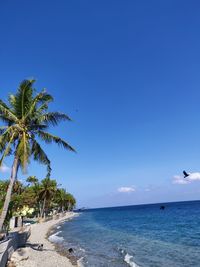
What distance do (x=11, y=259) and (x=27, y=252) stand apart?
12.9 feet

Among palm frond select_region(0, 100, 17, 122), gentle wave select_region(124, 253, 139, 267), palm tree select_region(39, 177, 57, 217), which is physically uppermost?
palm tree select_region(39, 177, 57, 217)

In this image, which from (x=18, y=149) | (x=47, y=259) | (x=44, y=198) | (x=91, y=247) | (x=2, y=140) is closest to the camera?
(x=18, y=149)

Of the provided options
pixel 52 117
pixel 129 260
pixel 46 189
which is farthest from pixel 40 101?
pixel 46 189

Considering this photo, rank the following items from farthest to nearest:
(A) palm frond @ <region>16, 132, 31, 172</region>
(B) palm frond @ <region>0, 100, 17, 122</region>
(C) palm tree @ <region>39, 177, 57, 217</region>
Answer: (C) palm tree @ <region>39, 177, 57, 217</region> → (B) palm frond @ <region>0, 100, 17, 122</region> → (A) palm frond @ <region>16, 132, 31, 172</region>

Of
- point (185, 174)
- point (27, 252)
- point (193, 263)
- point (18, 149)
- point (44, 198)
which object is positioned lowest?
point (193, 263)

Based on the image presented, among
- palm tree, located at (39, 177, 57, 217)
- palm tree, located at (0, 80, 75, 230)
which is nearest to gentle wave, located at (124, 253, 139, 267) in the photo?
palm tree, located at (0, 80, 75, 230)

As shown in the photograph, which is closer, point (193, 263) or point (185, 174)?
point (185, 174)

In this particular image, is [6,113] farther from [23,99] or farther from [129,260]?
[129,260]

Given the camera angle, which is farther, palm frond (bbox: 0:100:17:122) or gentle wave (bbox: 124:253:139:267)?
gentle wave (bbox: 124:253:139:267)

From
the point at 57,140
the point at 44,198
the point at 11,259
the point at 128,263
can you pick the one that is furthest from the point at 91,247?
the point at 44,198

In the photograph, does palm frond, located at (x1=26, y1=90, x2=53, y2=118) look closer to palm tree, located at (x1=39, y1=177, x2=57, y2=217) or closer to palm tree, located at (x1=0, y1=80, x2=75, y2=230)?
palm tree, located at (x1=0, y1=80, x2=75, y2=230)

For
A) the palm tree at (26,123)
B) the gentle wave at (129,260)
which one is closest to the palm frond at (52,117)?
the palm tree at (26,123)

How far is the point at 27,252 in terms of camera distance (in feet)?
70.3

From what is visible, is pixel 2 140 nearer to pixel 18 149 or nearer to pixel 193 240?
pixel 18 149
